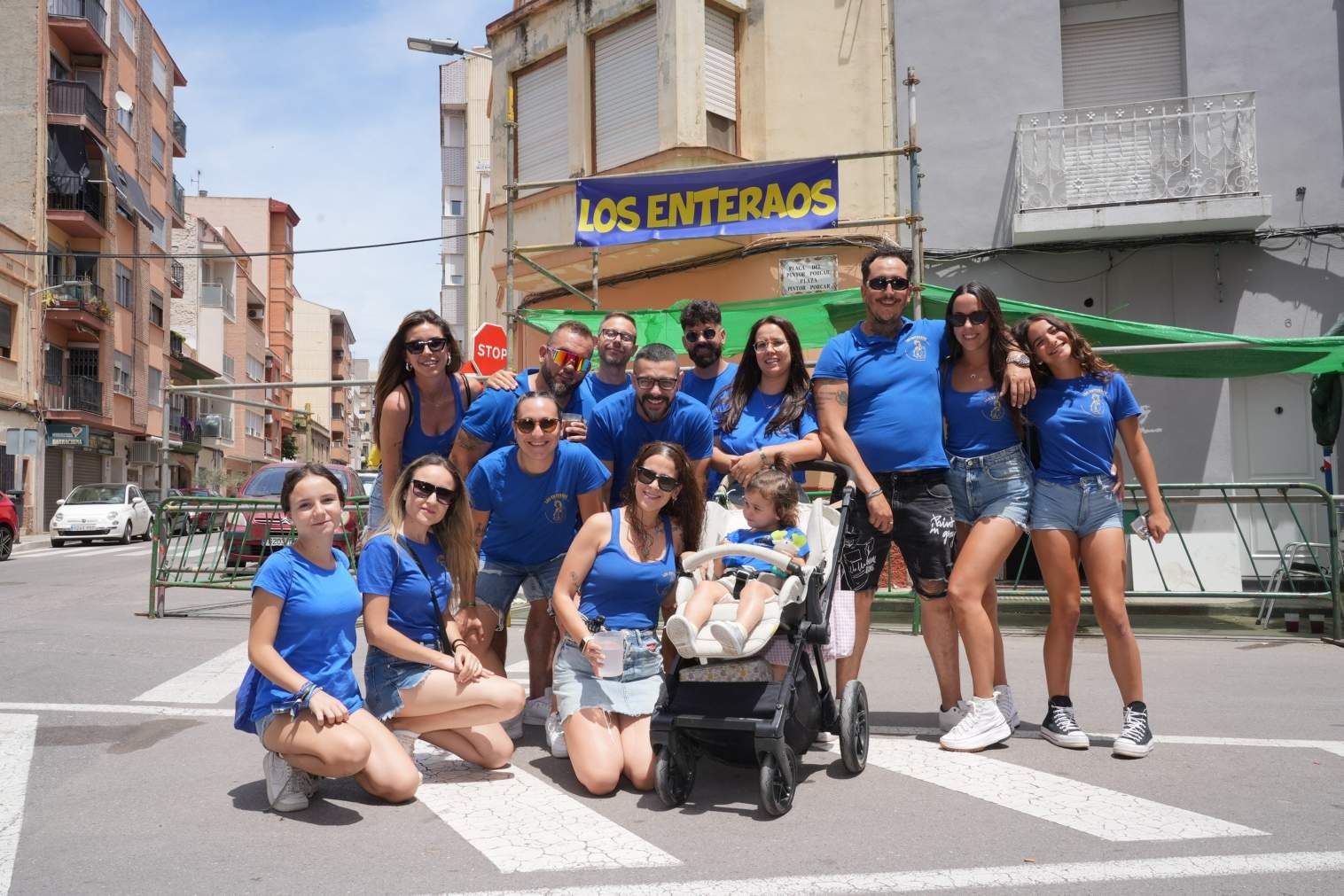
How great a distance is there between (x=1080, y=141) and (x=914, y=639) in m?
7.36

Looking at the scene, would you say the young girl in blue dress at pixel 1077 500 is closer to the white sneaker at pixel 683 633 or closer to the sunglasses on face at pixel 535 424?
the white sneaker at pixel 683 633

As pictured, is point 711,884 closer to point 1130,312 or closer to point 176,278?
point 1130,312

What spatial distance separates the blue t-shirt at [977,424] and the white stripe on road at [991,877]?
2.08m

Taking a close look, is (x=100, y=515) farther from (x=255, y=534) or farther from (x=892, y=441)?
(x=892, y=441)

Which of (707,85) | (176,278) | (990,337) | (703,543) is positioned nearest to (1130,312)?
(707,85)

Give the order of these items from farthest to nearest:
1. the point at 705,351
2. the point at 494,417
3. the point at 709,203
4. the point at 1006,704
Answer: the point at 709,203, the point at 705,351, the point at 494,417, the point at 1006,704

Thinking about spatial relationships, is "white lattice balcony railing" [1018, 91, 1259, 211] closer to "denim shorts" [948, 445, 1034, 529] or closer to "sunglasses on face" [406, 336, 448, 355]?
"denim shorts" [948, 445, 1034, 529]

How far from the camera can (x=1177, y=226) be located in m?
12.2

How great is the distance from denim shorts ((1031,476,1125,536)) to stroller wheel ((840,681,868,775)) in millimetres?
1297

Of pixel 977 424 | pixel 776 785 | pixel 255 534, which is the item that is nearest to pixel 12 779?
pixel 776 785

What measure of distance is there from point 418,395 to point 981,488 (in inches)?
112

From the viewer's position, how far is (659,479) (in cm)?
452

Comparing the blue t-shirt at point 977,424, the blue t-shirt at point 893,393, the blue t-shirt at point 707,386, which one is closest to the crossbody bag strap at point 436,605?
the blue t-shirt at point 707,386

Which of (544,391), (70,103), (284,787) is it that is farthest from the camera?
(70,103)
